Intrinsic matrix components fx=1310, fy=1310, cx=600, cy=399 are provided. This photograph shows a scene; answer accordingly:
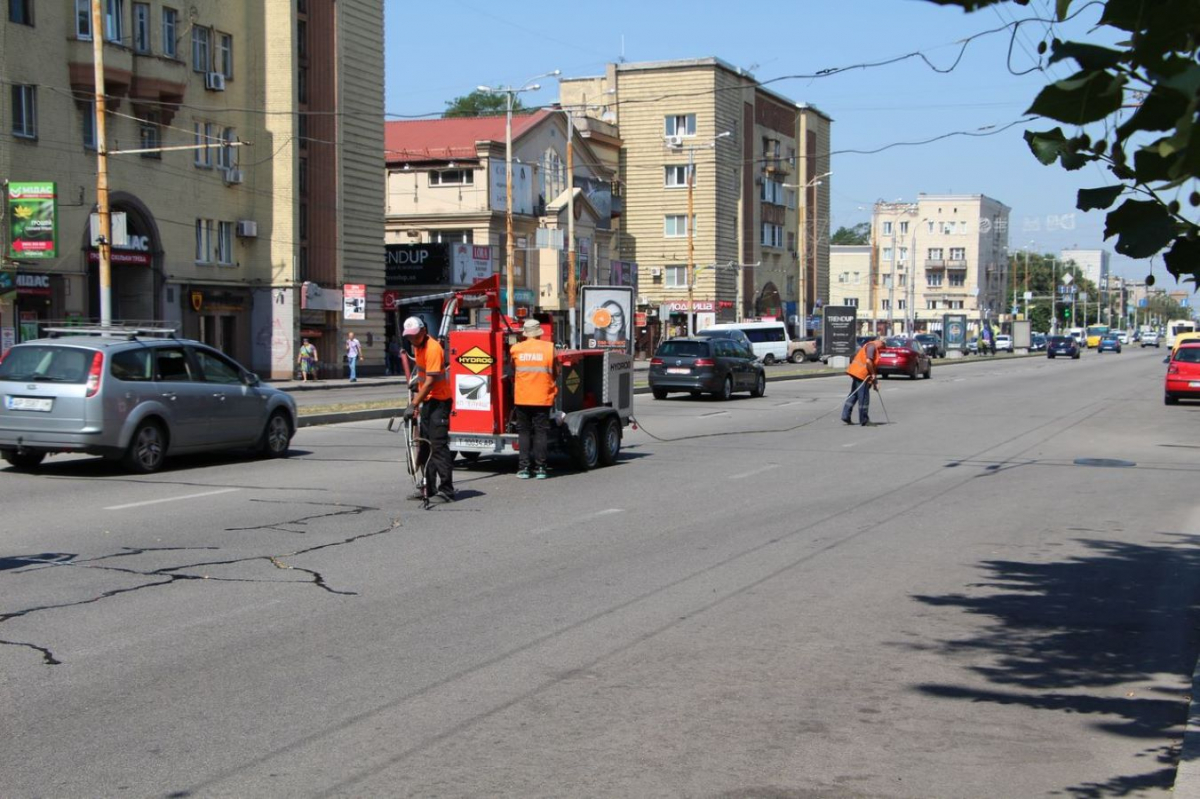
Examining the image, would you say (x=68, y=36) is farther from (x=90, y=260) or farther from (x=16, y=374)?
(x=16, y=374)

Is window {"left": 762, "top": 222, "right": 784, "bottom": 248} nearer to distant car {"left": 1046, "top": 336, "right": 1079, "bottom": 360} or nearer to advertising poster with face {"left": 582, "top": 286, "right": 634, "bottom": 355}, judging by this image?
distant car {"left": 1046, "top": 336, "right": 1079, "bottom": 360}

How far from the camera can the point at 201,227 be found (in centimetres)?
4394

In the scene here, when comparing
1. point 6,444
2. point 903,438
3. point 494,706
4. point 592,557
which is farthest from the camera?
point 903,438

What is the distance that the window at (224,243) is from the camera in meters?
45.2

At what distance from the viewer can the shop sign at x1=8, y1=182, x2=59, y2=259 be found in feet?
110

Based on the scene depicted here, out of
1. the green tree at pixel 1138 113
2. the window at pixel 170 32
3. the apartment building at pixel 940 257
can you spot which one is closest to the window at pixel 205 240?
the window at pixel 170 32

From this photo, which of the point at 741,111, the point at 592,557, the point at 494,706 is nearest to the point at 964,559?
the point at 592,557

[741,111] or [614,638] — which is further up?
[741,111]

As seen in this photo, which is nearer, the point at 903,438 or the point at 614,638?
the point at 614,638

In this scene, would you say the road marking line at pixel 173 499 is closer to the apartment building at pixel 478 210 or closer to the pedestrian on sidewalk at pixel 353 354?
the pedestrian on sidewalk at pixel 353 354

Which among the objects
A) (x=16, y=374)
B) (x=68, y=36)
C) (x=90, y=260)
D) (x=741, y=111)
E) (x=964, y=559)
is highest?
(x=741, y=111)

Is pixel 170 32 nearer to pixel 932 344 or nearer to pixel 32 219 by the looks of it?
pixel 32 219

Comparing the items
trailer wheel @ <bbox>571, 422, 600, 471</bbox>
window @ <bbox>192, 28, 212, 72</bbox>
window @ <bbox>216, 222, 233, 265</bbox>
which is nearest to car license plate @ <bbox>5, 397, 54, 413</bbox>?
trailer wheel @ <bbox>571, 422, 600, 471</bbox>

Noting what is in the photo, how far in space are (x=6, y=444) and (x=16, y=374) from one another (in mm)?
828
